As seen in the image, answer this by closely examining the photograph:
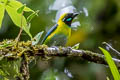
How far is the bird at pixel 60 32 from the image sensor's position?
252cm

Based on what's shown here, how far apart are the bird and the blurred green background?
116 millimetres

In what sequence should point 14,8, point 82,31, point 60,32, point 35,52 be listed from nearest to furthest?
1. point 14,8
2. point 35,52
3. point 60,32
4. point 82,31

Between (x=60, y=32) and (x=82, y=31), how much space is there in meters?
0.27

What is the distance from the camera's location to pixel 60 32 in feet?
8.88

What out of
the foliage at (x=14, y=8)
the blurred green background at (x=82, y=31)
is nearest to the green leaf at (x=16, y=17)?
the foliage at (x=14, y=8)

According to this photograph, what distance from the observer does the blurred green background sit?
8.76 ft

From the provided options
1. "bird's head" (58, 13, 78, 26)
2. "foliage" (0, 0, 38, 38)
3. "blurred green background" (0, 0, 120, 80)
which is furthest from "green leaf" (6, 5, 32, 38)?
"bird's head" (58, 13, 78, 26)

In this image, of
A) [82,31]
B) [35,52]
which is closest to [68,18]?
[82,31]

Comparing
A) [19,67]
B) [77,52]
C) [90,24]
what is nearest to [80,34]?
[90,24]

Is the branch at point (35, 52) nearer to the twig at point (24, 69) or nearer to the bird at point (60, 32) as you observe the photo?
the twig at point (24, 69)

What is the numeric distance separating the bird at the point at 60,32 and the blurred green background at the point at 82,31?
116 millimetres

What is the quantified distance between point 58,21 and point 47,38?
499mm

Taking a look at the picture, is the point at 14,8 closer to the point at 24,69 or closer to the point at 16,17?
the point at 16,17

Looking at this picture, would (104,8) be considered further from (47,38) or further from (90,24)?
(47,38)
